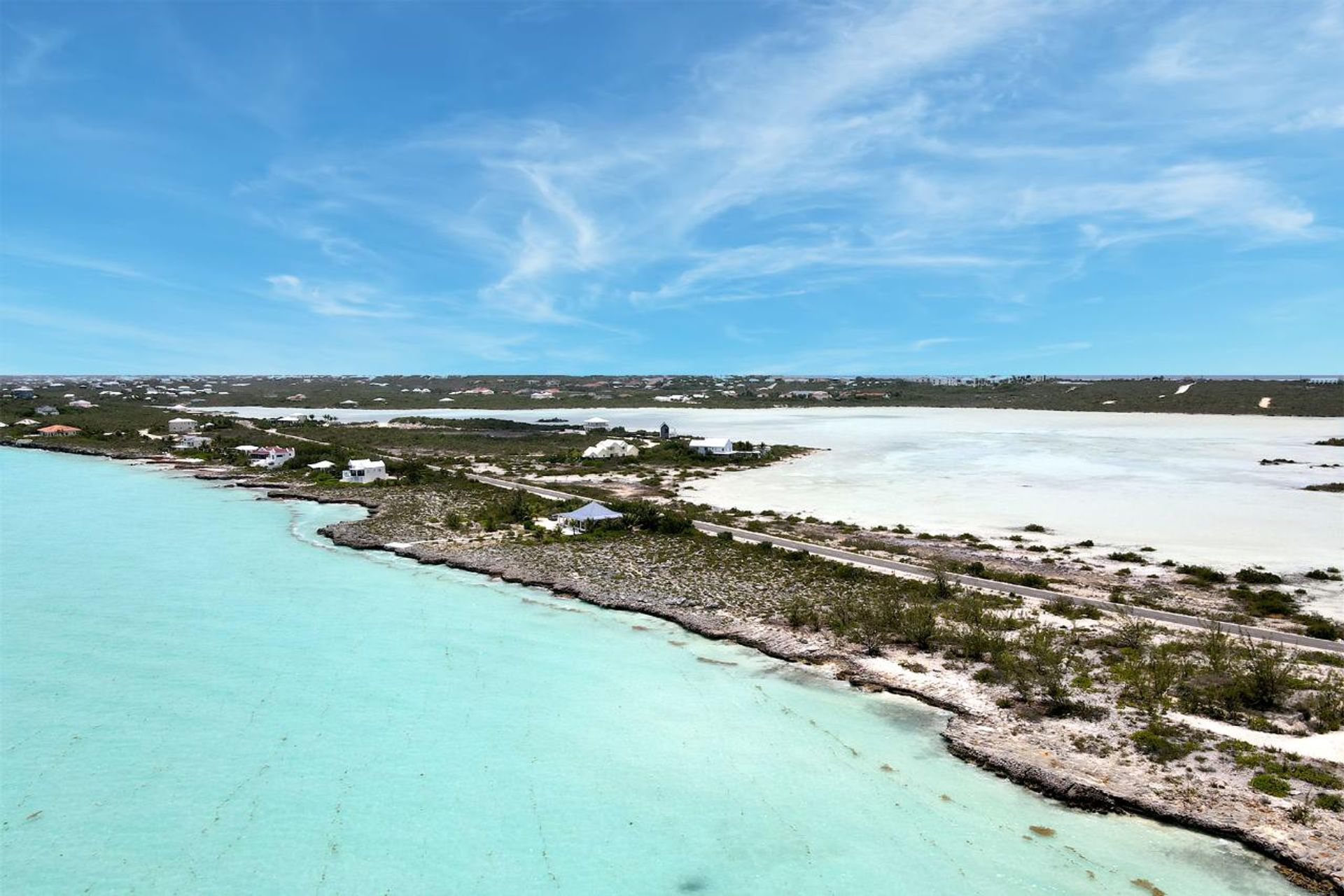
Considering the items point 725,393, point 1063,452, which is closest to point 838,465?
point 1063,452

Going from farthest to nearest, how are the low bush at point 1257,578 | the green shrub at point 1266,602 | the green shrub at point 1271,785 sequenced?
the low bush at point 1257,578 → the green shrub at point 1266,602 → the green shrub at point 1271,785

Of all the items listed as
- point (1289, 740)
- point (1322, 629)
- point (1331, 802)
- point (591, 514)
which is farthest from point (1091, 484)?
point (1331, 802)

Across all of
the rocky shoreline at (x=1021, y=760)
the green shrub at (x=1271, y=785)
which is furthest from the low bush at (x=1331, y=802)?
the rocky shoreline at (x=1021, y=760)

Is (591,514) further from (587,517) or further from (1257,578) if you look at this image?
(1257,578)

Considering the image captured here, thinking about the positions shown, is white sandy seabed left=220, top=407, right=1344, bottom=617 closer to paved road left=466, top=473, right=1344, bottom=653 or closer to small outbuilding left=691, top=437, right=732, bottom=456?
paved road left=466, top=473, right=1344, bottom=653

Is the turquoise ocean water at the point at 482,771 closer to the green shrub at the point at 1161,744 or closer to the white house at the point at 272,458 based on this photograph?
the green shrub at the point at 1161,744

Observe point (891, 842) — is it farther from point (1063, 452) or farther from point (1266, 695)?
point (1063, 452)

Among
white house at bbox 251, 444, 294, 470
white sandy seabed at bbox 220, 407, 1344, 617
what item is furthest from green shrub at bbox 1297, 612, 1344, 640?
white house at bbox 251, 444, 294, 470
